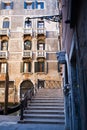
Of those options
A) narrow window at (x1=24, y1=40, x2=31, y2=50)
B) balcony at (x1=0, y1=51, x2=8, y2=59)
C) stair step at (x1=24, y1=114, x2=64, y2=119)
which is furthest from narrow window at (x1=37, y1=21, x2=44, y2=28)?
stair step at (x1=24, y1=114, x2=64, y2=119)

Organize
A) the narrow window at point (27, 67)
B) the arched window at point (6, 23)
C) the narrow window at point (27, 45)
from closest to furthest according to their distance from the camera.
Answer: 1. the narrow window at point (27, 67)
2. the narrow window at point (27, 45)
3. the arched window at point (6, 23)

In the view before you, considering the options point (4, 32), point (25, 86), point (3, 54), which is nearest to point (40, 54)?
point (25, 86)

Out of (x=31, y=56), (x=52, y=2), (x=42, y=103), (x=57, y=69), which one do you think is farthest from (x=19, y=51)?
(x=42, y=103)

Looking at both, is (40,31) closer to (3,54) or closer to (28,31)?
(28,31)

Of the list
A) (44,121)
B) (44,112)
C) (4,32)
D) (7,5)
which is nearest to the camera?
(44,121)

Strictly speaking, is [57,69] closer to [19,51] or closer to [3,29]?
[19,51]

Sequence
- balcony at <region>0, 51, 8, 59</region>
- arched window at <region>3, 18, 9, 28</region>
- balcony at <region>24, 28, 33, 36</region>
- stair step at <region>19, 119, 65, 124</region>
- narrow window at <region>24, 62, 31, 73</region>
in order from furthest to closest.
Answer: arched window at <region>3, 18, 9, 28</region> → balcony at <region>24, 28, 33, 36</region> → narrow window at <region>24, 62, 31, 73</region> → balcony at <region>0, 51, 8, 59</region> → stair step at <region>19, 119, 65, 124</region>

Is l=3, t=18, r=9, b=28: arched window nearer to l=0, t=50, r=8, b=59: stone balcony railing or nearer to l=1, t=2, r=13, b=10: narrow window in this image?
l=1, t=2, r=13, b=10: narrow window

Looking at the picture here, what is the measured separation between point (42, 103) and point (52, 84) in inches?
414

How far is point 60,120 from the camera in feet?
28.3

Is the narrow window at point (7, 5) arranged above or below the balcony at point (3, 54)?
above

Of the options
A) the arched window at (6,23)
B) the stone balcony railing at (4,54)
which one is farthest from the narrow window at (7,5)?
the stone balcony railing at (4,54)

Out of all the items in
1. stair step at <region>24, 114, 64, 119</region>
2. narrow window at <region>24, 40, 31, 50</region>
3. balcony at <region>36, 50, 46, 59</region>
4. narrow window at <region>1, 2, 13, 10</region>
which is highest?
narrow window at <region>1, 2, 13, 10</region>

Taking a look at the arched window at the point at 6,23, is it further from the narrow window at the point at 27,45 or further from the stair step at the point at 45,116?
the stair step at the point at 45,116
